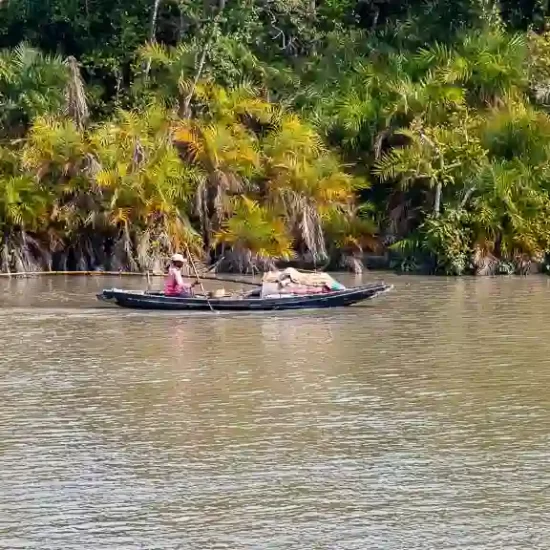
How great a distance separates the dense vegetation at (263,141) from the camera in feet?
101

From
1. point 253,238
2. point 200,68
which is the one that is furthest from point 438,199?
point 200,68

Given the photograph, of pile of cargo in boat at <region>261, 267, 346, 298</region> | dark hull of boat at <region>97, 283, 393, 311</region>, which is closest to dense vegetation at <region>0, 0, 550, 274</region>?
pile of cargo in boat at <region>261, 267, 346, 298</region>

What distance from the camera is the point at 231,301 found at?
78.3 feet

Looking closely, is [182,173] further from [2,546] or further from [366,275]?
[2,546]

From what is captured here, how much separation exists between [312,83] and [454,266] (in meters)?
6.84

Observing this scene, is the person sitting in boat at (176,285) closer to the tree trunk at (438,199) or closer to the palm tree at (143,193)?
the palm tree at (143,193)

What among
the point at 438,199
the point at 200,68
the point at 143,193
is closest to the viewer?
the point at 143,193

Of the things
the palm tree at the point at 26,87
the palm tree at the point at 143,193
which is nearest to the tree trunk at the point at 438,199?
the palm tree at the point at 143,193

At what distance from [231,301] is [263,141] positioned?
29.9 feet

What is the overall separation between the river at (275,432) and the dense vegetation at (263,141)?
7568mm

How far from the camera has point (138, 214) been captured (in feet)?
99.2

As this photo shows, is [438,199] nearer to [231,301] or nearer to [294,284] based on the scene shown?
[294,284]

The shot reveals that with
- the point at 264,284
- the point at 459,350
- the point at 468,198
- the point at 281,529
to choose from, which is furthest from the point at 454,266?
the point at 281,529

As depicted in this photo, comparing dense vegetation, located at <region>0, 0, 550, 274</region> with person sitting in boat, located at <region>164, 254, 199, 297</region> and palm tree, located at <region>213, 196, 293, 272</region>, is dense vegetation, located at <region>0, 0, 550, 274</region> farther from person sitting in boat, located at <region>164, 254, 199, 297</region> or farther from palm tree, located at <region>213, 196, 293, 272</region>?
person sitting in boat, located at <region>164, 254, 199, 297</region>
